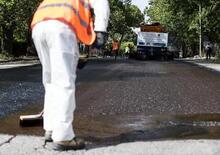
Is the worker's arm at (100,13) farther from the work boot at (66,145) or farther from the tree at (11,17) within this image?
the tree at (11,17)

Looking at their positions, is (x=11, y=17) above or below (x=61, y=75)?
above

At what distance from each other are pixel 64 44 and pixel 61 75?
0.31m

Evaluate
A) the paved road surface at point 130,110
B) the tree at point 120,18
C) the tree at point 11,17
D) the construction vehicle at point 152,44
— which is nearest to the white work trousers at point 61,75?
the paved road surface at point 130,110

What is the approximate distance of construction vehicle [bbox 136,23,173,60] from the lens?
5325 cm

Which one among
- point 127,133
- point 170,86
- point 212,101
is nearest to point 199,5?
point 170,86

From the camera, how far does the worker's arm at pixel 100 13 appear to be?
20.4ft

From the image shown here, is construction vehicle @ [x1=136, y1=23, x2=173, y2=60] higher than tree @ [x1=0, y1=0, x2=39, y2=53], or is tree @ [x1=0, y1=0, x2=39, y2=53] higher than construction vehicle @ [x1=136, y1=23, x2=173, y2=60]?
tree @ [x1=0, y1=0, x2=39, y2=53]

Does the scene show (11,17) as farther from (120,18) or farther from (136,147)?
(120,18)

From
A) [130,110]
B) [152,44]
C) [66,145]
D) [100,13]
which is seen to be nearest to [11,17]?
[152,44]

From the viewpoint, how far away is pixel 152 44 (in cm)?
5397

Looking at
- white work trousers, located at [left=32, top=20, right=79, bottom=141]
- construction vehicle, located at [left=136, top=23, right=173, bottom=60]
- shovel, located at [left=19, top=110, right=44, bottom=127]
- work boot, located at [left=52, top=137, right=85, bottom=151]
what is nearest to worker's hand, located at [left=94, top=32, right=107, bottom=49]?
white work trousers, located at [left=32, top=20, right=79, bottom=141]

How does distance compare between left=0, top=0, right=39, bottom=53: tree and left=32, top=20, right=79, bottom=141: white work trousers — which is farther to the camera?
left=0, top=0, right=39, bottom=53: tree

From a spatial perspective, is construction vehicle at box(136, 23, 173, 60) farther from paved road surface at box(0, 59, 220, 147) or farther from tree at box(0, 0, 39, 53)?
paved road surface at box(0, 59, 220, 147)

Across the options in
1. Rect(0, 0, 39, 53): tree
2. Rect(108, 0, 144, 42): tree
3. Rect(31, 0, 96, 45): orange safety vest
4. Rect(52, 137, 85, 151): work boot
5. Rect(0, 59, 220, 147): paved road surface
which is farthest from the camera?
Rect(108, 0, 144, 42): tree
